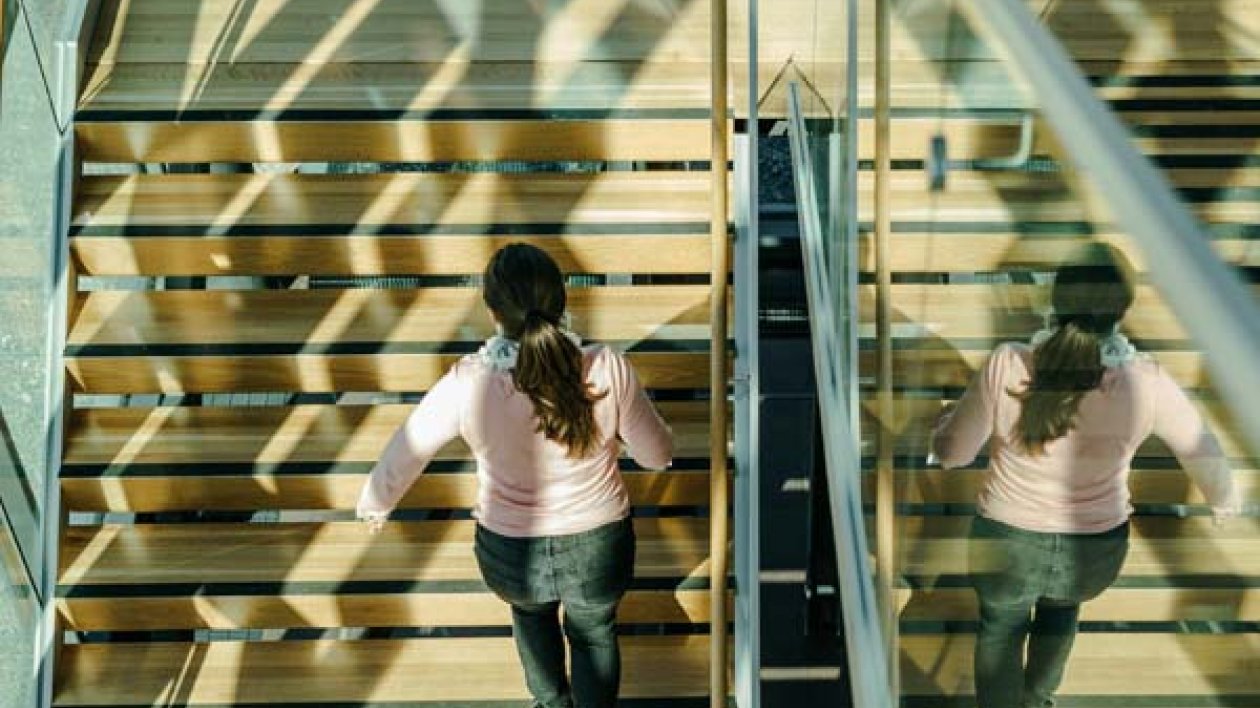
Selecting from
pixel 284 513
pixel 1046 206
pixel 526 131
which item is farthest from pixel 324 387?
pixel 1046 206

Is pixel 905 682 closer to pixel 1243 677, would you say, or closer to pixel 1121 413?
pixel 1121 413

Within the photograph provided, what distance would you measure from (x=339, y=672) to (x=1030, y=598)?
288cm

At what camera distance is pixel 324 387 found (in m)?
4.47

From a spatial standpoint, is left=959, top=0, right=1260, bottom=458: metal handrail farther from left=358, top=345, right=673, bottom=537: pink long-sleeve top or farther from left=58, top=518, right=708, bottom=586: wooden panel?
left=58, top=518, right=708, bottom=586: wooden panel

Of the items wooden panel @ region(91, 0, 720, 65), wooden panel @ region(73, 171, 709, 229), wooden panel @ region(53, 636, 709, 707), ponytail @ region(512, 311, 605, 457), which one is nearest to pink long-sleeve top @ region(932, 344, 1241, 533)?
ponytail @ region(512, 311, 605, 457)

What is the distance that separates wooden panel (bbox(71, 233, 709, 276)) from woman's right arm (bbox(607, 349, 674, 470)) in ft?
4.35

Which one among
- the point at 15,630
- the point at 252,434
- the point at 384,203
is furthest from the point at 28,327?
the point at 384,203

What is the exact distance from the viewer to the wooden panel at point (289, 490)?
4.31 metres

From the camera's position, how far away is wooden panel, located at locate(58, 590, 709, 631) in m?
4.20

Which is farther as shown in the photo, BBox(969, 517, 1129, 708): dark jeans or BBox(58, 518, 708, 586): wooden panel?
BBox(58, 518, 708, 586): wooden panel

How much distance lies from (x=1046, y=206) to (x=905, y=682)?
128 centimetres

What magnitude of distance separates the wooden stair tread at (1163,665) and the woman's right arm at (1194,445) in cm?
10

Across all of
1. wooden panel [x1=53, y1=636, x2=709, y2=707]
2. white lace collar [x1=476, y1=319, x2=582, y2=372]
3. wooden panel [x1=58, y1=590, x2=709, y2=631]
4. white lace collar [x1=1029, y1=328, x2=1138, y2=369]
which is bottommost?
wooden panel [x1=53, y1=636, x2=709, y2=707]

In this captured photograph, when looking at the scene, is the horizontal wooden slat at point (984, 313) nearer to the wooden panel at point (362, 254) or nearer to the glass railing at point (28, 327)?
the wooden panel at point (362, 254)
